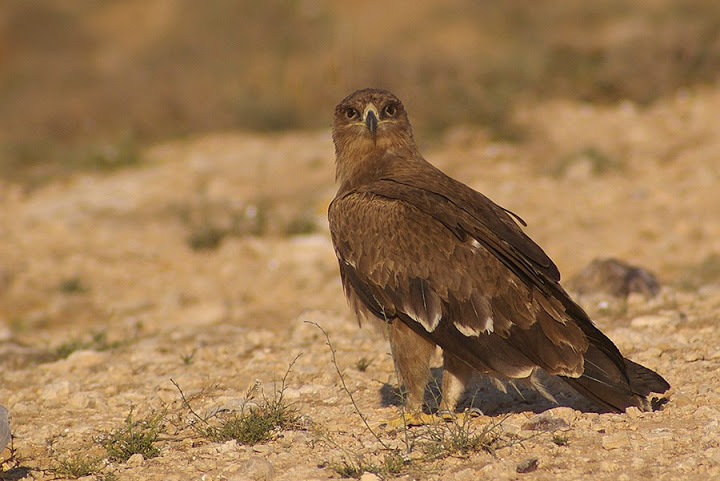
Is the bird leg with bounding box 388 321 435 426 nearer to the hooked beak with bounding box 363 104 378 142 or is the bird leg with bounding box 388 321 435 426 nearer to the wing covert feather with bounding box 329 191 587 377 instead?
→ the wing covert feather with bounding box 329 191 587 377

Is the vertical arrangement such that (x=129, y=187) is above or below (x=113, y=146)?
below

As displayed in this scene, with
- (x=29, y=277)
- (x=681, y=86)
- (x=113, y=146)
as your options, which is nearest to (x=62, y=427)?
(x=29, y=277)

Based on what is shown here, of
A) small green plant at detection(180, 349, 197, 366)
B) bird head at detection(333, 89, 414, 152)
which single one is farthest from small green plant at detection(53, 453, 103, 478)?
bird head at detection(333, 89, 414, 152)

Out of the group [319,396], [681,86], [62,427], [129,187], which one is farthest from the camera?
[681,86]

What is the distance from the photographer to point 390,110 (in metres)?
6.50

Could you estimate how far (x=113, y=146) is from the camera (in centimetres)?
1376

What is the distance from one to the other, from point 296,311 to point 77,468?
3771 millimetres

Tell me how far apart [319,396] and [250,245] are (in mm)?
4505

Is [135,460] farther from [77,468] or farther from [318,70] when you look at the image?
[318,70]

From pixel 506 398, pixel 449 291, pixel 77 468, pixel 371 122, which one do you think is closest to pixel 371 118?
pixel 371 122

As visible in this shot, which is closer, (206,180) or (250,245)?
(250,245)

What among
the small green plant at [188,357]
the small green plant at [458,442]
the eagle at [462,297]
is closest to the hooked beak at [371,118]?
the eagle at [462,297]

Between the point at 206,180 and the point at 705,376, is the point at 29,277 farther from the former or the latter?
the point at 705,376

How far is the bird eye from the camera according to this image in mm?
6453
